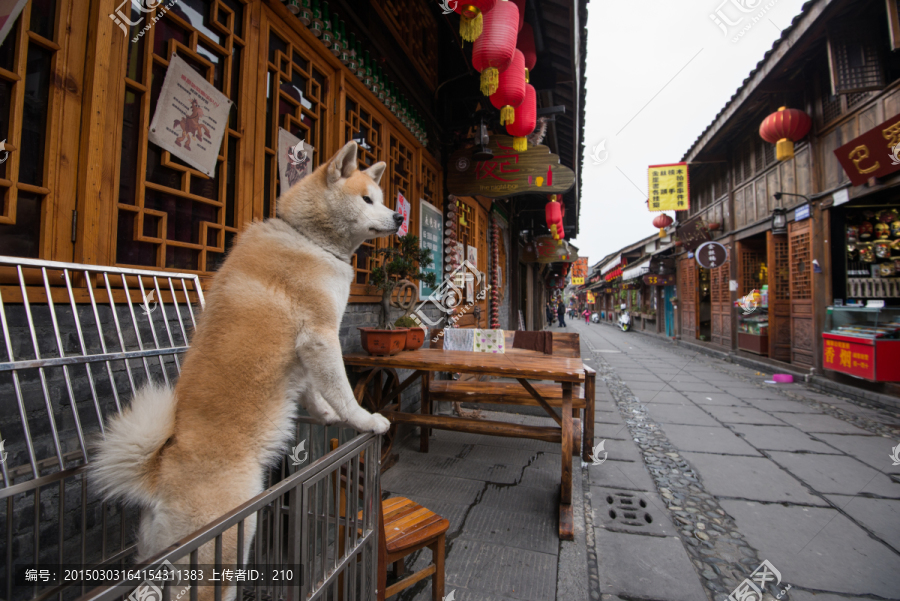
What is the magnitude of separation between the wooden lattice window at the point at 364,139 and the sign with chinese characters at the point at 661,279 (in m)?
16.8

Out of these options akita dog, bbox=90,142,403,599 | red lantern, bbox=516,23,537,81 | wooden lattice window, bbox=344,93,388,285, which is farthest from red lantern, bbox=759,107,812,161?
akita dog, bbox=90,142,403,599

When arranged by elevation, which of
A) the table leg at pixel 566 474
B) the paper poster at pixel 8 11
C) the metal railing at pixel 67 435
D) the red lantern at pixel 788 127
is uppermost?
the red lantern at pixel 788 127

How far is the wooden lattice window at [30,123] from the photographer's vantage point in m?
1.40

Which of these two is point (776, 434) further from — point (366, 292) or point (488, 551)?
point (366, 292)

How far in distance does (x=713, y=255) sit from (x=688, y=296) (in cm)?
484

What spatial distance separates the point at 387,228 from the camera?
67.1 inches

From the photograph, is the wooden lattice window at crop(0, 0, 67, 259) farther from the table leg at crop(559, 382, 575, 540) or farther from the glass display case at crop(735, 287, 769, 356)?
the glass display case at crop(735, 287, 769, 356)

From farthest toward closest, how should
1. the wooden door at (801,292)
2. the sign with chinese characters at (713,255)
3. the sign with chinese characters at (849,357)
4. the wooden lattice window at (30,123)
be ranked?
1. the sign with chinese characters at (713,255)
2. the wooden door at (801,292)
3. the sign with chinese characters at (849,357)
4. the wooden lattice window at (30,123)

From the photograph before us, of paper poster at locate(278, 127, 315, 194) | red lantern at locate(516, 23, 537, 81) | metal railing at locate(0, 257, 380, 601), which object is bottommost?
metal railing at locate(0, 257, 380, 601)

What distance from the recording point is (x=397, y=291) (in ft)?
12.8

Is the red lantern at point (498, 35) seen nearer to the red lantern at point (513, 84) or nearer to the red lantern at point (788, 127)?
the red lantern at point (513, 84)

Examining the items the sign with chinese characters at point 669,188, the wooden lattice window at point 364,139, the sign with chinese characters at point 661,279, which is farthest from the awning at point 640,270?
the wooden lattice window at point 364,139

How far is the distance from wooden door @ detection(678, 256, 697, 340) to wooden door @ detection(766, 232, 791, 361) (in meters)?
4.80

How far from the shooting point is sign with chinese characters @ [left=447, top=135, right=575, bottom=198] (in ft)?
16.1
